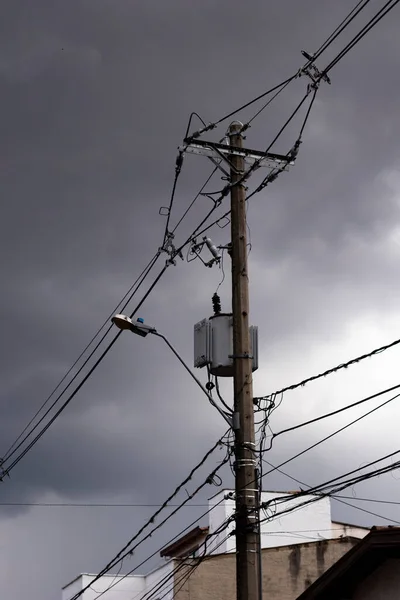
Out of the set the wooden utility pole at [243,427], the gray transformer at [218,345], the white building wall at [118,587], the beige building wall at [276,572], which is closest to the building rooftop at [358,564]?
the wooden utility pole at [243,427]

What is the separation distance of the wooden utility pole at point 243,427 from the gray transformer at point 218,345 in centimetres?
25

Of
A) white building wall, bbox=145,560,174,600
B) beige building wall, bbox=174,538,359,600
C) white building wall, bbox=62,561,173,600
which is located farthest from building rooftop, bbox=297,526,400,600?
white building wall, bbox=62,561,173,600

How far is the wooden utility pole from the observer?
1408cm

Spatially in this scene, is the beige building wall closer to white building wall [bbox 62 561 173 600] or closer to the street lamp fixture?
white building wall [bbox 62 561 173 600]

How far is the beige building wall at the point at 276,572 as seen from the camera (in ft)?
102

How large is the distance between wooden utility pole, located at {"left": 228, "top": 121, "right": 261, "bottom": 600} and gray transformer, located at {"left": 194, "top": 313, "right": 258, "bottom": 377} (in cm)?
25

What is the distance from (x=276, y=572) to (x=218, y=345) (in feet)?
58.4

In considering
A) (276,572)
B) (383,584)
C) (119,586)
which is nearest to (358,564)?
(383,584)

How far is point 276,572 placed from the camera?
1228 inches

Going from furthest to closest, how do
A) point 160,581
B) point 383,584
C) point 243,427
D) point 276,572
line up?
point 160,581 < point 276,572 < point 383,584 < point 243,427

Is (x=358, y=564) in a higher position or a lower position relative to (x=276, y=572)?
lower

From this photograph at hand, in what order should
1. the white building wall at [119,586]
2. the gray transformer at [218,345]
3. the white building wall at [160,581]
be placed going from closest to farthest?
the gray transformer at [218,345]
the white building wall at [160,581]
the white building wall at [119,586]

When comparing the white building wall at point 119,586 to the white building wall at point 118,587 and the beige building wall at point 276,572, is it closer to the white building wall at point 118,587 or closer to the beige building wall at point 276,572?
the white building wall at point 118,587

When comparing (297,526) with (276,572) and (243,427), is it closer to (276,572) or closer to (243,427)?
(276,572)
